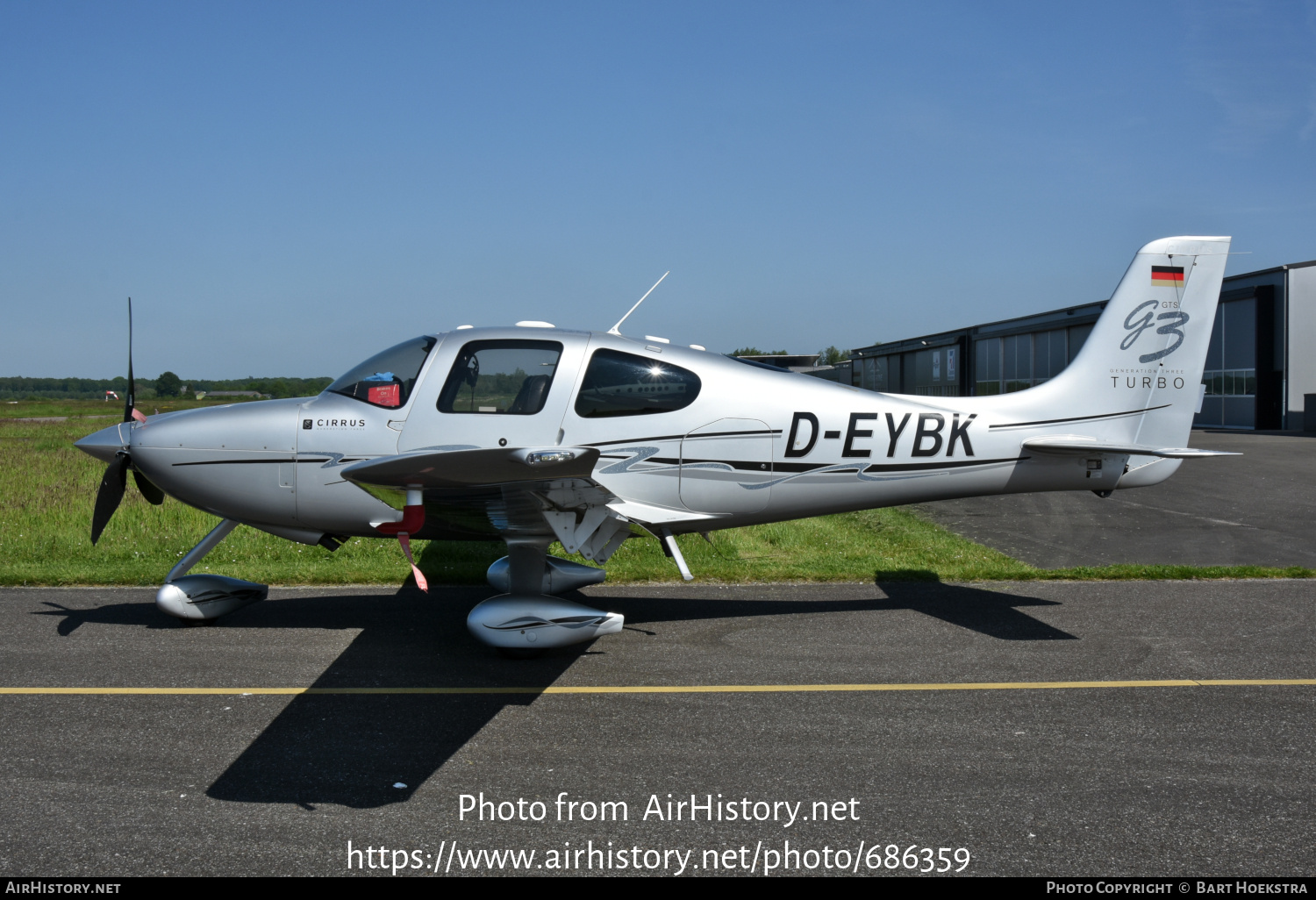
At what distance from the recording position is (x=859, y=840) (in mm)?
3586

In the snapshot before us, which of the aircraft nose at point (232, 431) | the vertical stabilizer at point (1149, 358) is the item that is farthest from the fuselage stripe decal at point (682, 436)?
the vertical stabilizer at point (1149, 358)

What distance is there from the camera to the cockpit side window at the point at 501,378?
641cm

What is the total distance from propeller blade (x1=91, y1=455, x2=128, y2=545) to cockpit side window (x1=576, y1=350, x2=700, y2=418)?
3432mm

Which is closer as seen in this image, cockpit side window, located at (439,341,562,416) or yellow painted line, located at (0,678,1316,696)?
yellow painted line, located at (0,678,1316,696)

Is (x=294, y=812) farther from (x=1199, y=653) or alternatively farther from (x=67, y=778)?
(x=1199, y=653)

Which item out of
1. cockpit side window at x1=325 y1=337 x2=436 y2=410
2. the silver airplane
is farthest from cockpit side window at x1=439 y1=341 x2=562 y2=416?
cockpit side window at x1=325 y1=337 x2=436 y2=410

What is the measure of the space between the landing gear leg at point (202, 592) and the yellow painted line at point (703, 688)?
4.83ft

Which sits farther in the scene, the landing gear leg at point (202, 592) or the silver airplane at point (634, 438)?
the landing gear leg at point (202, 592)

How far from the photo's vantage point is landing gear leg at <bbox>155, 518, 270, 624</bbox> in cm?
691

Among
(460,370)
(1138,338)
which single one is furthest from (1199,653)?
(460,370)

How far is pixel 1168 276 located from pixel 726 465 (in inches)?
154

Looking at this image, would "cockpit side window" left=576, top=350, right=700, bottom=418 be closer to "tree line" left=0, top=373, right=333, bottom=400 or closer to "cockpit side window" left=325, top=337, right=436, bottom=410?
"cockpit side window" left=325, top=337, right=436, bottom=410

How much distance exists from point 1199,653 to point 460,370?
5432mm

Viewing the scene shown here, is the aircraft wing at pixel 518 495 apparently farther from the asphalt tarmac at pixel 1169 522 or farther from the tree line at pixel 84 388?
the tree line at pixel 84 388
